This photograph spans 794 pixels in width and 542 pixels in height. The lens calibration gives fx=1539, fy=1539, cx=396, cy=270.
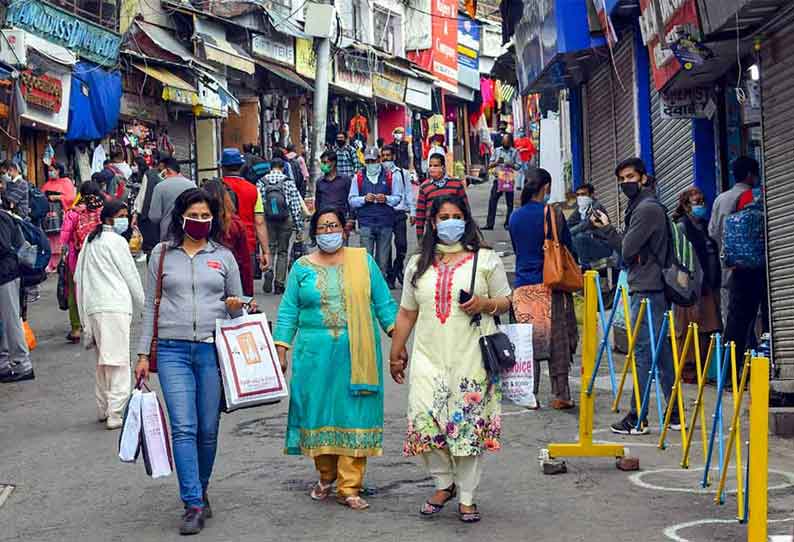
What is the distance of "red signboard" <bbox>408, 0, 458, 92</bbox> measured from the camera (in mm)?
52062

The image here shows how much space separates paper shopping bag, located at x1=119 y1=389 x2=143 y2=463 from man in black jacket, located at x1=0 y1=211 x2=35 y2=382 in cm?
524

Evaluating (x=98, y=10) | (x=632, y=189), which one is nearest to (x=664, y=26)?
(x=632, y=189)

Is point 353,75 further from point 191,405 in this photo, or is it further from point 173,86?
point 191,405

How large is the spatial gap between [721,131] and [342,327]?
7159 mm

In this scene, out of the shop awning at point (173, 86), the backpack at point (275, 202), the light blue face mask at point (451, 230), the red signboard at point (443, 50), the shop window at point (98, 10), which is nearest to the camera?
the light blue face mask at point (451, 230)

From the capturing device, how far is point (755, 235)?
38.2 ft

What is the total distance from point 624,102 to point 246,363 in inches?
448

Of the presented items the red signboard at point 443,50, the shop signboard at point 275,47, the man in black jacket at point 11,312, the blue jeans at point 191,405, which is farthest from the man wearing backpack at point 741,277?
the red signboard at point 443,50

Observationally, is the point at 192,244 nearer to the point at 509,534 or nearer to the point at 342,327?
the point at 342,327

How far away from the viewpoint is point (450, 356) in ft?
25.8

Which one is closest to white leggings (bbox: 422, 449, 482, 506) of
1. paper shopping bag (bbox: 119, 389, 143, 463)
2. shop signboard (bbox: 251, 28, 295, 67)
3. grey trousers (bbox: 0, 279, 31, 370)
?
paper shopping bag (bbox: 119, 389, 143, 463)

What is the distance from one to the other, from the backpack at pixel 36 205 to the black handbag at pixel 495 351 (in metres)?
12.8

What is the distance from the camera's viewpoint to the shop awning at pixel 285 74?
1431 inches

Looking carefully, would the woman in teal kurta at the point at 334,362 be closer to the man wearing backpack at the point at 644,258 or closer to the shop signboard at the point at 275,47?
the man wearing backpack at the point at 644,258
